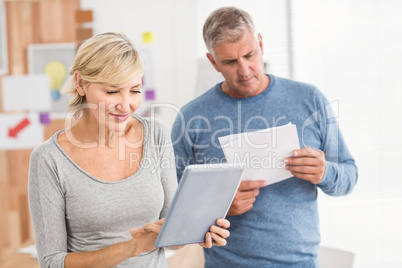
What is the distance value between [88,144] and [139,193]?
20 cm

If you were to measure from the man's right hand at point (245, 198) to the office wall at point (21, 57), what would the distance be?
7.95 feet

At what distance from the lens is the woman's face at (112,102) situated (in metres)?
1.21

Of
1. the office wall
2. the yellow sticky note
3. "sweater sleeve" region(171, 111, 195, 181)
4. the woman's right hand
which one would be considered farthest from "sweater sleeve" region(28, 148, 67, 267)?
the office wall

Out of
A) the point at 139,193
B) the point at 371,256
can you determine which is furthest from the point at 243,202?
the point at 371,256

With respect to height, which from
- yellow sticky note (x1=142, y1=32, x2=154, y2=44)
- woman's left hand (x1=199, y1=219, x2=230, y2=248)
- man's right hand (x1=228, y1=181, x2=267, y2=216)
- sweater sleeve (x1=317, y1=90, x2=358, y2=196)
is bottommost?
woman's left hand (x1=199, y1=219, x2=230, y2=248)

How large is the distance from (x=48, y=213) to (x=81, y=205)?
83 millimetres

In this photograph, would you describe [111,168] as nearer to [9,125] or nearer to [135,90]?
[135,90]

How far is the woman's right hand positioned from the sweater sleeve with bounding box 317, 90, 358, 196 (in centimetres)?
57

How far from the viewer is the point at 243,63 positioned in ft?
4.82

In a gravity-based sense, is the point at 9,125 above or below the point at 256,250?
above

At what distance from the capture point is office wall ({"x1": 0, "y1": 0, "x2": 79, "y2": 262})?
3434 millimetres

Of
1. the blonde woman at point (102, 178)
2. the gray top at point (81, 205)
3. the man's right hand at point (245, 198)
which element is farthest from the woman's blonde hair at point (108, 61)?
the man's right hand at point (245, 198)

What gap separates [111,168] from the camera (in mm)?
1273

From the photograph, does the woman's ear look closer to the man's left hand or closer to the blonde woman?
the blonde woman
